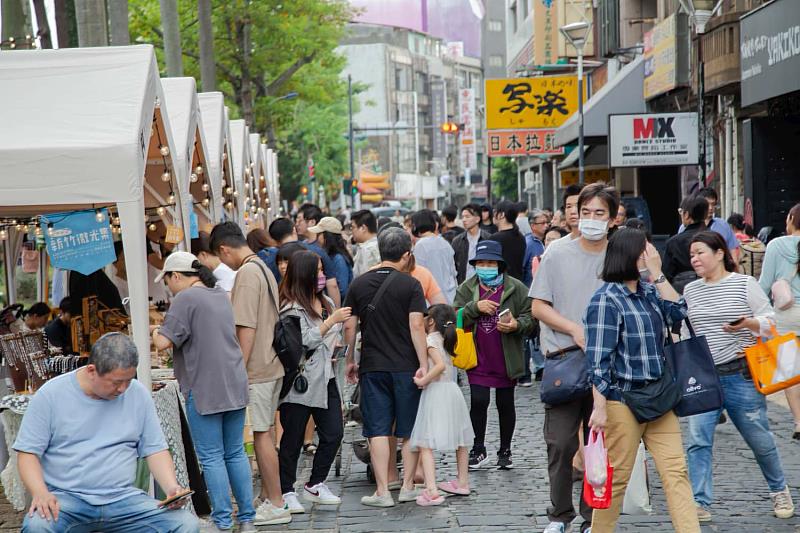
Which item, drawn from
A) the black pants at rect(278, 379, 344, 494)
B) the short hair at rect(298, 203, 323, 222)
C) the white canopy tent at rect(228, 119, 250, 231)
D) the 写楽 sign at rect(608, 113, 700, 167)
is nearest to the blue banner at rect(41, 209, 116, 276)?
the black pants at rect(278, 379, 344, 494)

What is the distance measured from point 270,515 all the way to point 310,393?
2.77 ft

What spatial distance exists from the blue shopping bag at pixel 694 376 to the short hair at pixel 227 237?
3.31 meters

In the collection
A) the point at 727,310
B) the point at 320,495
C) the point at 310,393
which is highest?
the point at 727,310

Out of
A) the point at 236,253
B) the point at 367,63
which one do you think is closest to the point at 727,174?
the point at 236,253

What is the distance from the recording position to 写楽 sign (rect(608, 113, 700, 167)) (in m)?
19.4

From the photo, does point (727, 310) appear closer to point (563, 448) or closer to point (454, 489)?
point (563, 448)

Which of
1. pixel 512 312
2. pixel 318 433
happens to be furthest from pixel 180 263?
pixel 512 312

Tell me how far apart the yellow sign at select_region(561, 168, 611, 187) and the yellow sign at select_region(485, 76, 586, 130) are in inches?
71.0

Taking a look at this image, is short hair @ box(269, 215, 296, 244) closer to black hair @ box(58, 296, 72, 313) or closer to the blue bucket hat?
black hair @ box(58, 296, 72, 313)

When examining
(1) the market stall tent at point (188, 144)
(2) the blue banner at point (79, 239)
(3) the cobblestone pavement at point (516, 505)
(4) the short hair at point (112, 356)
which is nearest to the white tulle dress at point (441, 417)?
(3) the cobblestone pavement at point (516, 505)

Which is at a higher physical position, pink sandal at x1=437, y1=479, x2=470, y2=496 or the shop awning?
the shop awning

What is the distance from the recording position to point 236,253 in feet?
28.3

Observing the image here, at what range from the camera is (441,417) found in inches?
334

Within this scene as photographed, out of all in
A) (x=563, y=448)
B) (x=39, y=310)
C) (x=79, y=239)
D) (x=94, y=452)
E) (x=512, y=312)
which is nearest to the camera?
(x=94, y=452)
